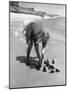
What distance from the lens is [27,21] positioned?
220 cm

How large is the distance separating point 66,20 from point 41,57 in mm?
572

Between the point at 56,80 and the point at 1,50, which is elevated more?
the point at 1,50

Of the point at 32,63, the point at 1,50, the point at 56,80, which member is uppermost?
the point at 1,50

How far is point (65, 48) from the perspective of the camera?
2.31 m

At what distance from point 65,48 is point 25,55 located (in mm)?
523

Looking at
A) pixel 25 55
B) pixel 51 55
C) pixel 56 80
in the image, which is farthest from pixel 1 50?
pixel 56 80

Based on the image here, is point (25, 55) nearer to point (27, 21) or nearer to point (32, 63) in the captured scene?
point (32, 63)

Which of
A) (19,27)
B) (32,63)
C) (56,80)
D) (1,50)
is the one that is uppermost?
(19,27)

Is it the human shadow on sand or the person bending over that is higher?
the person bending over

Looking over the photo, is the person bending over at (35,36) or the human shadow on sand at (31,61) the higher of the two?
the person bending over at (35,36)

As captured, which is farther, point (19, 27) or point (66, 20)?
point (66, 20)

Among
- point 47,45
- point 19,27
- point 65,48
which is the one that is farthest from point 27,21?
point 65,48

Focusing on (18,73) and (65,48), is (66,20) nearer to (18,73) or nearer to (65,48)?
(65,48)

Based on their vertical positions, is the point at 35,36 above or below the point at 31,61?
above
